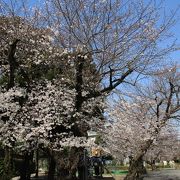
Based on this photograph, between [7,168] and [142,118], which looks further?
[142,118]

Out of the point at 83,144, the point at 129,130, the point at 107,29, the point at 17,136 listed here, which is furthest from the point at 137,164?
the point at 107,29

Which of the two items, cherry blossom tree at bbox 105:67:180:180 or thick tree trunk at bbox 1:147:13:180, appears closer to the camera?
thick tree trunk at bbox 1:147:13:180

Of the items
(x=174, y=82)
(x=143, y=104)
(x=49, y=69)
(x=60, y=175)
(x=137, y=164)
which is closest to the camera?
(x=60, y=175)

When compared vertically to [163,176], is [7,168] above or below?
below

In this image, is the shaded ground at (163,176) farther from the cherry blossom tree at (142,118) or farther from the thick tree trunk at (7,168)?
the thick tree trunk at (7,168)

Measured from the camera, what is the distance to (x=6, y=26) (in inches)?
571

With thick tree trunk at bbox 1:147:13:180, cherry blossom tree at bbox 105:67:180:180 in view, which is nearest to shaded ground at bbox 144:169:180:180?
cherry blossom tree at bbox 105:67:180:180

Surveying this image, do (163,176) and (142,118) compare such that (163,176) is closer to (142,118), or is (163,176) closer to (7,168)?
(142,118)

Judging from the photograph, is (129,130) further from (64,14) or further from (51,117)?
(64,14)

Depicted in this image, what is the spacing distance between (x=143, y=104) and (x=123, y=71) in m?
10.6

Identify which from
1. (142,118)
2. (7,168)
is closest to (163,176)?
(142,118)

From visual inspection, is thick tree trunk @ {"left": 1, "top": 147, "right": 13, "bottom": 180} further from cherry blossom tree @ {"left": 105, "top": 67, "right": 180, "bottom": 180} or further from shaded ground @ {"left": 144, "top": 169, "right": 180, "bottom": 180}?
shaded ground @ {"left": 144, "top": 169, "right": 180, "bottom": 180}

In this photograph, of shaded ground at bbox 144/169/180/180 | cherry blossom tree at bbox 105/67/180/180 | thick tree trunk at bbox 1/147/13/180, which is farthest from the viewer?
shaded ground at bbox 144/169/180/180

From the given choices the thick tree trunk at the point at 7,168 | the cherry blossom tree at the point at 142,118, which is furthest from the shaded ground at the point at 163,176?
the thick tree trunk at the point at 7,168
